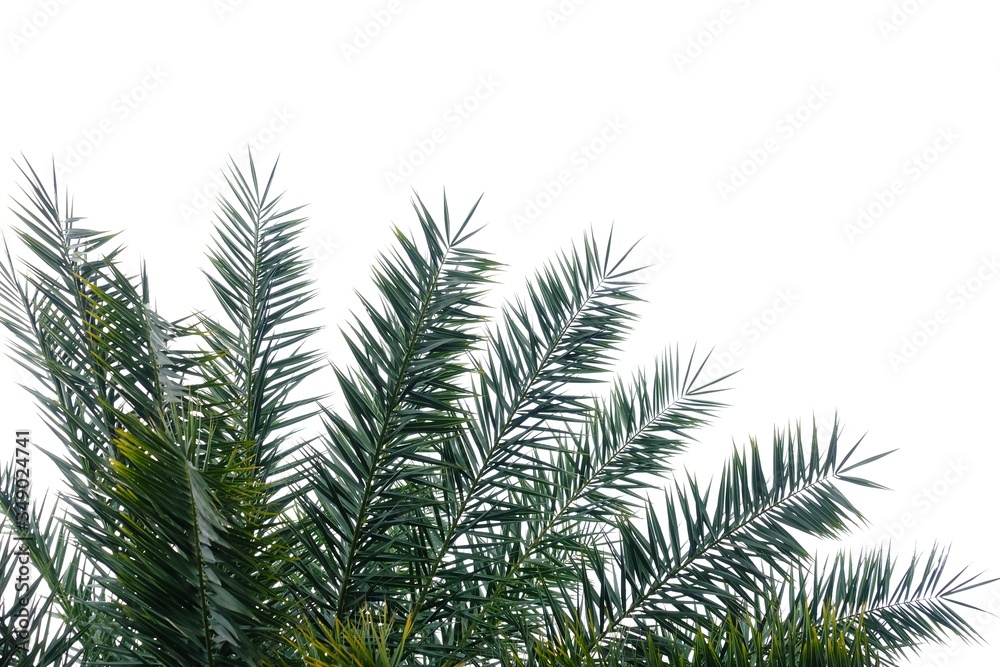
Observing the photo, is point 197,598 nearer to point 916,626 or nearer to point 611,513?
point 611,513

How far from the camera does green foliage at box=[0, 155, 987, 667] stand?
7.27 ft

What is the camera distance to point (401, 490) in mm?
3324

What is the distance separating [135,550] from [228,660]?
1.49ft

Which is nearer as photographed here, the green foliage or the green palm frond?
the green foliage

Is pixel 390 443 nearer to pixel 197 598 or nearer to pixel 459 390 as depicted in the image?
pixel 459 390

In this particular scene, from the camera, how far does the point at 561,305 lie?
3.49 meters

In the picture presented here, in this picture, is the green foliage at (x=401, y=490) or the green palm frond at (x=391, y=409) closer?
the green foliage at (x=401, y=490)

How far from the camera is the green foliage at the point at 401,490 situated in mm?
2217

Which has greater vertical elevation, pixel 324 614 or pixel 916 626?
pixel 324 614

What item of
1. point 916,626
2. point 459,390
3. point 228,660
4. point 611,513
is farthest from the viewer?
point 611,513

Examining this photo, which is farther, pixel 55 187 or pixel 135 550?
pixel 55 187

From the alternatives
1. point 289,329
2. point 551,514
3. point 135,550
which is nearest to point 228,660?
point 135,550

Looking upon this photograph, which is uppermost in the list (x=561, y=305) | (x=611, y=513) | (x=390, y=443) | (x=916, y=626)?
(x=561, y=305)

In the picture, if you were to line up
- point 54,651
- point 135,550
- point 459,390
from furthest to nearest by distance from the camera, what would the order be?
point 459,390
point 54,651
point 135,550
